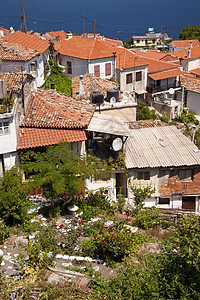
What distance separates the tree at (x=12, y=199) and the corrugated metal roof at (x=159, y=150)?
6.83 metres

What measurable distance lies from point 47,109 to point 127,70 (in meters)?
22.7

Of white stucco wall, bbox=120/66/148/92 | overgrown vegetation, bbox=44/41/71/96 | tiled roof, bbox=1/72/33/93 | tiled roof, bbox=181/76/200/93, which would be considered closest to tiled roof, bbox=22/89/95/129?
tiled roof, bbox=1/72/33/93

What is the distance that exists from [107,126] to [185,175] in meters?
5.60

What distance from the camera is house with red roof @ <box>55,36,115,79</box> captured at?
36.1 meters

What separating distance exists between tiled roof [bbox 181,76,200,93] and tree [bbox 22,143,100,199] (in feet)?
97.5

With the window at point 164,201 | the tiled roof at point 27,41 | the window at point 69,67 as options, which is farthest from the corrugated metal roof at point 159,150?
the window at point 69,67

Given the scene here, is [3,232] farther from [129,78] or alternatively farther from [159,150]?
[129,78]

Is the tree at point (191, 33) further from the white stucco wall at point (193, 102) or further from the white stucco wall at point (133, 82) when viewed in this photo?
the white stucco wall at point (133, 82)

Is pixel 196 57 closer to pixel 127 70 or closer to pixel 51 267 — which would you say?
pixel 127 70

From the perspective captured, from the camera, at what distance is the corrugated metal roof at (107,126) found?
17219 mm

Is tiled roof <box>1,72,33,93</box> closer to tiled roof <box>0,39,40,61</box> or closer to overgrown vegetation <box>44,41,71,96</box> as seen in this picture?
tiled roof <box>0,39,40,61</box>

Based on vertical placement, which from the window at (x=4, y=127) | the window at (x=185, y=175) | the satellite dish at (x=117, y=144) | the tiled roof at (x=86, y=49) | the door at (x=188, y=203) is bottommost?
the door at (x=188, y=203)

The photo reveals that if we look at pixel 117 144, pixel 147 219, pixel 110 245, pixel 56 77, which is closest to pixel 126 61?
pixel 56 77

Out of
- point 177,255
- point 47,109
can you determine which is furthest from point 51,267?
point 47,109
